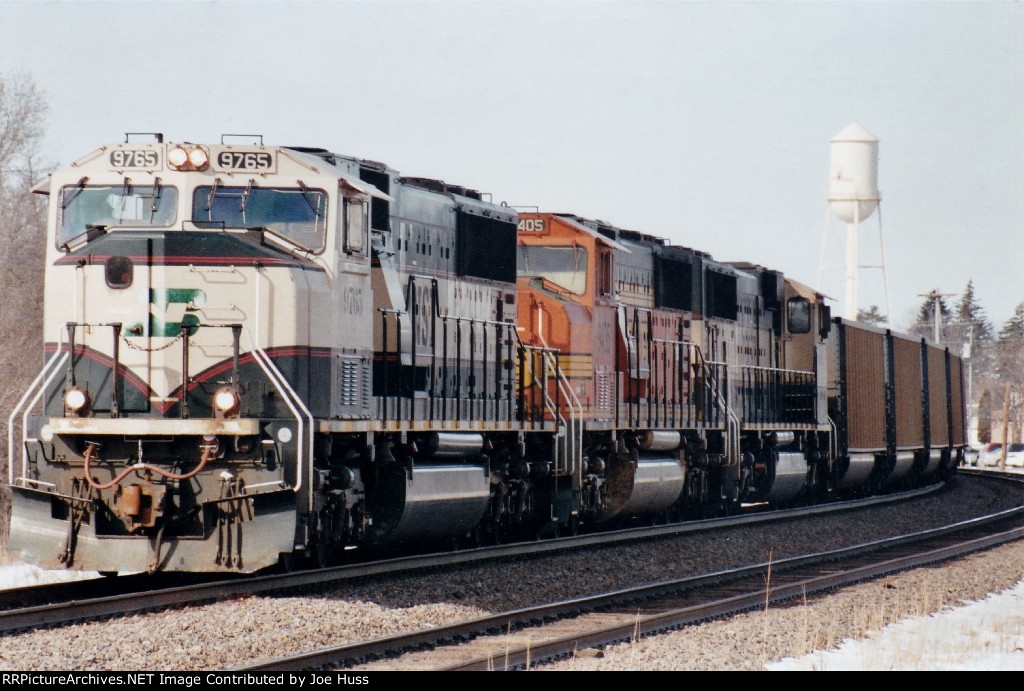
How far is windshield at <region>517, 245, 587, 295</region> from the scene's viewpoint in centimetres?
1659

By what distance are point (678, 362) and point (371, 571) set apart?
350 inches

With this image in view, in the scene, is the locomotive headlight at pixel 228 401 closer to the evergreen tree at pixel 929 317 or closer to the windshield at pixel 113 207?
the windshield at pixel 113 207

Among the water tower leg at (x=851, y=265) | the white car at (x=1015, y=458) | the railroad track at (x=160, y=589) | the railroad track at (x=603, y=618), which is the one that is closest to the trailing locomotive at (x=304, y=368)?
the railroad track at (x=160, y=589)

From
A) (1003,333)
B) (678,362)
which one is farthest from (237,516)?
(1003,333)

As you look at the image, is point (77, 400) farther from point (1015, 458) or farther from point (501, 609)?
point (1015, 458)

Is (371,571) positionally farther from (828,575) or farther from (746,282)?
(746,282)

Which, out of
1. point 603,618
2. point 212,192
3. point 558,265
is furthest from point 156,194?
point 558,265

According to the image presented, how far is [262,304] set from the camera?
34.4 ft

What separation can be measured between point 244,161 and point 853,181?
159 ft

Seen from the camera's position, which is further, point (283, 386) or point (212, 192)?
point (212, 192)

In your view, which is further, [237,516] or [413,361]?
[413,361]

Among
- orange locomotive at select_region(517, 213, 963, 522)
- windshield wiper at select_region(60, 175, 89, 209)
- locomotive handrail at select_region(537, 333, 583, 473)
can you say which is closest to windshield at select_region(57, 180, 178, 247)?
windshield wiper at select_region(60, 175, 89, 209)

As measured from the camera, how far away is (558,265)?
54.9 feet

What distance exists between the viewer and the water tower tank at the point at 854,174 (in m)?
55.8
